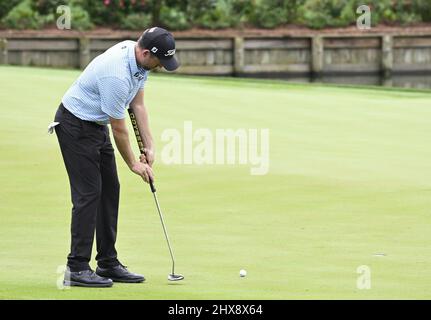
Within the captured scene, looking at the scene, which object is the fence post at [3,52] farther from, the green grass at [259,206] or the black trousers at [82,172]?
the black trousers at [82,172]

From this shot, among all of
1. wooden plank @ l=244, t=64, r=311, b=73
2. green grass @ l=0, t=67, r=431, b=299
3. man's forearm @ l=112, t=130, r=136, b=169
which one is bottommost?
wooden plank @ l=244, t=64, r=311, b=73

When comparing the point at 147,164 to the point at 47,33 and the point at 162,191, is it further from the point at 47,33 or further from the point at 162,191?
the point at 47,33

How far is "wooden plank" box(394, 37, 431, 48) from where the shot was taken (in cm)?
4375

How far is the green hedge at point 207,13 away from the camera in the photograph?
4125cm

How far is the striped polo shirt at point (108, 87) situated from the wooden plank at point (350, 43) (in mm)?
34656

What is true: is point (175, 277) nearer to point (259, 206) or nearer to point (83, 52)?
point (259, 206)

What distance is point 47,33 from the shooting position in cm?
3972

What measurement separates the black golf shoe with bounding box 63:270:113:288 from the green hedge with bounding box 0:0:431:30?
33115 mm

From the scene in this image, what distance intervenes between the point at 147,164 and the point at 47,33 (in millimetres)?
31882

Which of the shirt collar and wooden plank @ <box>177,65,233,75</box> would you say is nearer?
the shirt collar

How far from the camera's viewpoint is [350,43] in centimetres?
4266

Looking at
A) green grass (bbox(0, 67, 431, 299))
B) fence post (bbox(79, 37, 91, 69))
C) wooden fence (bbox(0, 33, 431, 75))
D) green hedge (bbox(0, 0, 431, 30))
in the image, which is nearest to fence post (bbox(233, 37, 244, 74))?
wooden fence (bbox(0, 33, 431, 75))

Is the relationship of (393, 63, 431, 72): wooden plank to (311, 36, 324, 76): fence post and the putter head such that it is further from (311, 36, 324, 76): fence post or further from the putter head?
the putter head

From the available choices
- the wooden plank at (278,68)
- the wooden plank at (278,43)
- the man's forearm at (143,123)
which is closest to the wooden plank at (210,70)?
the wooden plank at (278,68)
